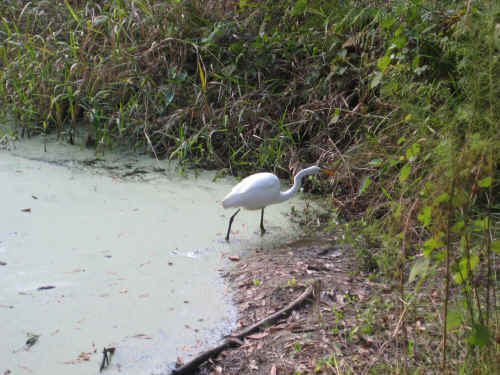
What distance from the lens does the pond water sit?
221 cm

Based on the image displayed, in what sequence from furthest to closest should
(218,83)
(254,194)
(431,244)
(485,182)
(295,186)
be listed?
1. (218,83)
2. (295,186)
3. (254,194)
4. (431,244)
5. (485,182)

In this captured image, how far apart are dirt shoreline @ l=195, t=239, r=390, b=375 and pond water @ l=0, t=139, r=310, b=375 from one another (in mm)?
138

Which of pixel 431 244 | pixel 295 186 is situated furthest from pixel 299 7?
pixel 431 244

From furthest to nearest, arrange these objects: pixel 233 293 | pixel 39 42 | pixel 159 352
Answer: pixel 39 42 < pixel 233 293 < pixel 159 352

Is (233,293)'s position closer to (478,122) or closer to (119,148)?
(478,122)

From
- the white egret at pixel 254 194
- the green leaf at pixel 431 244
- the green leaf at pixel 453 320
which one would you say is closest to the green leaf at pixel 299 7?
the white egret at pixel 254 194

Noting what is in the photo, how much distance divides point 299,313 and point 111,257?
1.21 m

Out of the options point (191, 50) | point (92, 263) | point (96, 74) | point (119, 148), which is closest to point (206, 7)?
point (191, 50)

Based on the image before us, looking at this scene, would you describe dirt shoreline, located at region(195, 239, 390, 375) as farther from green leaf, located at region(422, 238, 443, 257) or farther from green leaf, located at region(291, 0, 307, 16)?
green leaf, located at region(291, 0, 307, 16)

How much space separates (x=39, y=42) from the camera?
5348mm

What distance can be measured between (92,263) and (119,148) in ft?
6.52

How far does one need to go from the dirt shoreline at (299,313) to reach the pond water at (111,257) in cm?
14

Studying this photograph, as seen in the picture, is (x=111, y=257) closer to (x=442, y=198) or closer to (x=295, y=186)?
(x=295, y=186)

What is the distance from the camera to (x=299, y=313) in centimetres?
239
